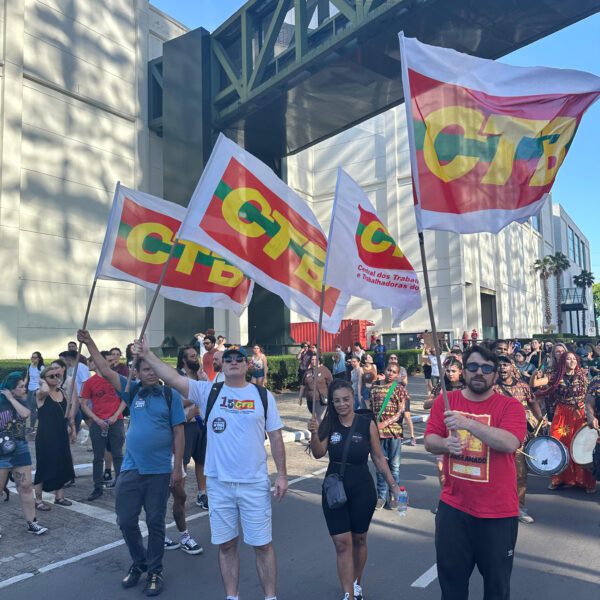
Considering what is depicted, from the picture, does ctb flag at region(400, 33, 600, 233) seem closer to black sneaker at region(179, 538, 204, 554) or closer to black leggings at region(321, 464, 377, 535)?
black leggings at region(321, 464, 377, 535)

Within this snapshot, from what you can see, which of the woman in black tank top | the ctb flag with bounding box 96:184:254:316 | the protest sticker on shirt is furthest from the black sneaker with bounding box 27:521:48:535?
the protest sticker on shirt

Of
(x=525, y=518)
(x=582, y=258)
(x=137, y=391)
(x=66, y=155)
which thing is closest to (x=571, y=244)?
(x=582, y=258)

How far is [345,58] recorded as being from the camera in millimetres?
16438

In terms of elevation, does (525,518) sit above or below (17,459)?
below

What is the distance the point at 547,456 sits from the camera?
623 cm

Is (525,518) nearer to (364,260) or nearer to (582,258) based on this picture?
(364,260)

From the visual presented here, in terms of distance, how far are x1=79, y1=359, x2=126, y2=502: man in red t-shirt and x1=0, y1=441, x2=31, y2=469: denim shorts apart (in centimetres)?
128

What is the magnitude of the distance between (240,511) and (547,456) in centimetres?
389

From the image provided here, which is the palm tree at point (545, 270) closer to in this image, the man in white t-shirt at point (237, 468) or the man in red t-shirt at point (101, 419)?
the man in red t-shirt at point (101, 419)

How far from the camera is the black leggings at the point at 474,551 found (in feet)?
10.2

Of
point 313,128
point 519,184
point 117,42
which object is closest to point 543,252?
point 313,128

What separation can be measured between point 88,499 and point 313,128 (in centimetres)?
1721

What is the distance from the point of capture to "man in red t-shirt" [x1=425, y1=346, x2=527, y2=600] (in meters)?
3.12

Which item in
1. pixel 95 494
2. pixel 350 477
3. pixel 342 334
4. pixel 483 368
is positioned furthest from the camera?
pixel 342 334
